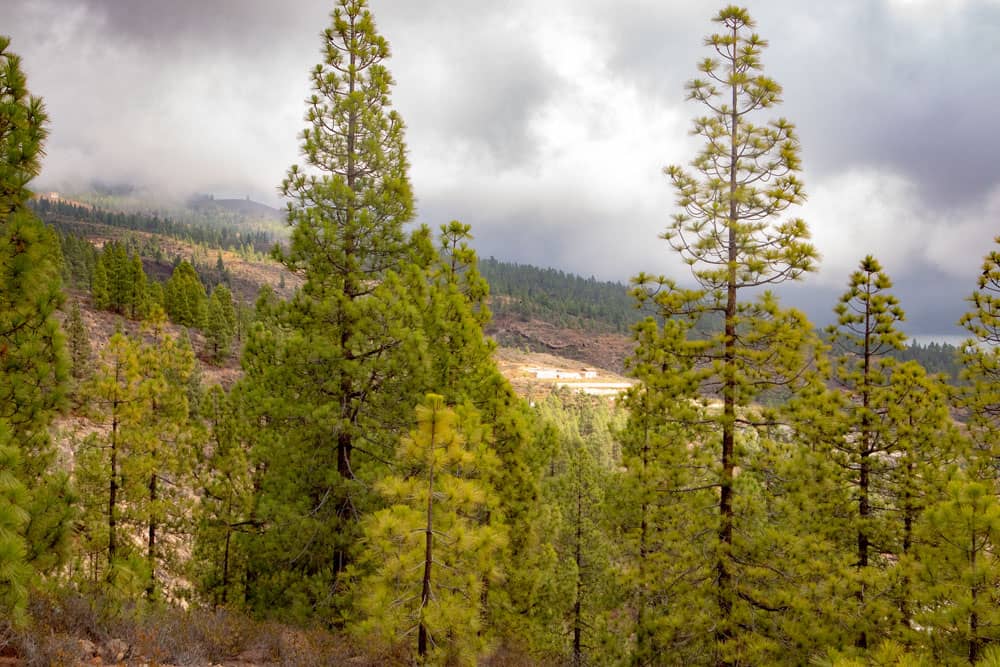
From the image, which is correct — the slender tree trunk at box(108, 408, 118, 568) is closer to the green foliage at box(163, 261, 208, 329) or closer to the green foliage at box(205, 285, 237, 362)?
the green foliage at box(205, 285, 237, 362)

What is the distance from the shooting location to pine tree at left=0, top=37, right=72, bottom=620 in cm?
564

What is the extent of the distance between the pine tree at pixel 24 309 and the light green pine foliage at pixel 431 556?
3780mm

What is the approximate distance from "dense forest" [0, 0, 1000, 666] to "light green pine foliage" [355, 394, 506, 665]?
5 centimetres

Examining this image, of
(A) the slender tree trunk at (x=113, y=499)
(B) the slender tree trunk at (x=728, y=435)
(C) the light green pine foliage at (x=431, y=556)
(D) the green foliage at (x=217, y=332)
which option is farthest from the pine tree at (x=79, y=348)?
(B) the slender tree trunk at (x=728, y=435)

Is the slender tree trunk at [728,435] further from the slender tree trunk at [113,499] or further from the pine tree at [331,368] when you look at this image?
the slender tree trunk at [113,499]

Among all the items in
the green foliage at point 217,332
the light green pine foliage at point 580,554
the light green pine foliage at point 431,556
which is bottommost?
the light green pine foliage at point 580,554

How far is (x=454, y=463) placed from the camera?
7.10 metres

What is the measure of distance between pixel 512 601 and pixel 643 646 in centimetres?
386

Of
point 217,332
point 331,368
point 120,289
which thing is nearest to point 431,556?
point 331,368

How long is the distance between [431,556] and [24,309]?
5.68m

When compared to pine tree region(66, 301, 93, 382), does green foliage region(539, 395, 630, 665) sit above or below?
below

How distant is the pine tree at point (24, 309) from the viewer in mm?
5637

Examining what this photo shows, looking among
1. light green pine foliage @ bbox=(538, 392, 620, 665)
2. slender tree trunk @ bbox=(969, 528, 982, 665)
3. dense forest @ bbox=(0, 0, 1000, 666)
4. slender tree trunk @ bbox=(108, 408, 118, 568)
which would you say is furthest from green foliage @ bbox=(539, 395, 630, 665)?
slender tree trunk @ bbox=(108, 408, 118, 568)

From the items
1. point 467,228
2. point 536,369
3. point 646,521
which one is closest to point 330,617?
point 646,521
